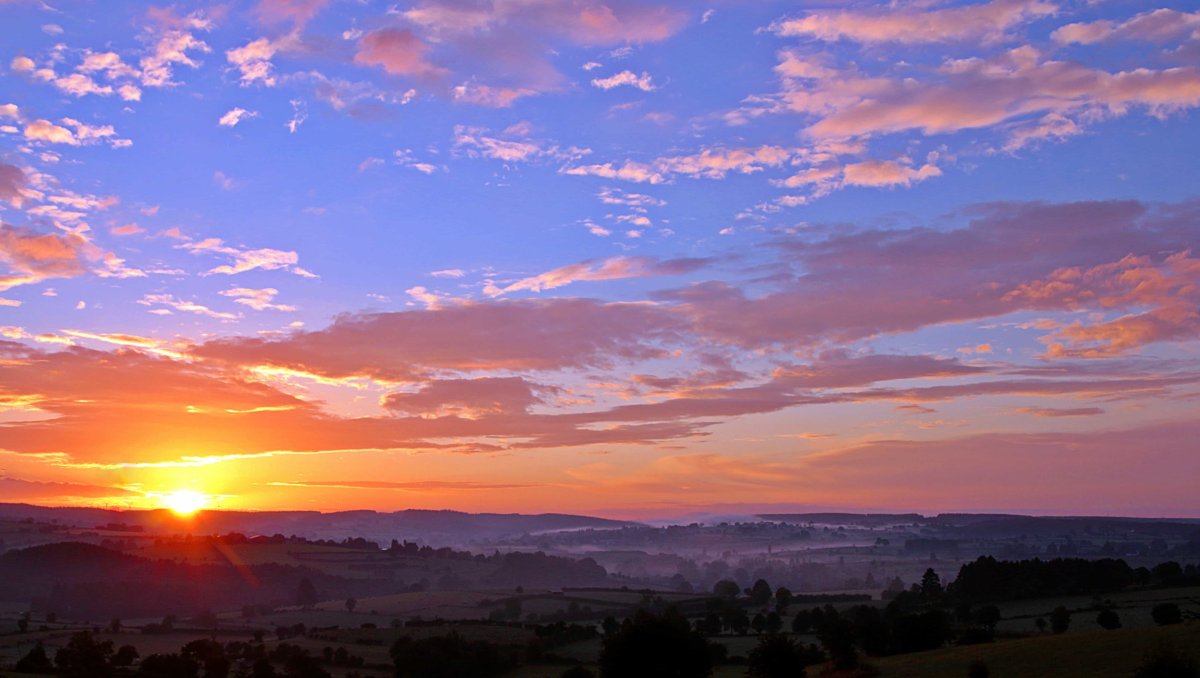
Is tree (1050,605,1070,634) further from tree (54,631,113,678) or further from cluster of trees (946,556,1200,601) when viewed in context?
tree (54,631,113,678)

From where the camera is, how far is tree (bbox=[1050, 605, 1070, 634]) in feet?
332

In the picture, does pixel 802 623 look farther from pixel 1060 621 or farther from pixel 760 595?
pixel 760 595

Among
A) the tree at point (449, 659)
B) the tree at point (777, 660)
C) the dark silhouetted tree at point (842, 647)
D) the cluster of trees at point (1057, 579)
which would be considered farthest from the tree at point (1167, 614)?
the tree at point (449, 659)

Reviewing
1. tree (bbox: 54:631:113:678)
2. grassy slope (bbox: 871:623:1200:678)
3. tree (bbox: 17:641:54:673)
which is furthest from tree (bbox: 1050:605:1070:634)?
tree (bbox: 17:641:54:673)

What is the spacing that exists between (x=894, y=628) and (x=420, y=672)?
160 ft

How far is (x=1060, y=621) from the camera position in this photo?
103m

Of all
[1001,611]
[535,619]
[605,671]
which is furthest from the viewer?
[535,619]

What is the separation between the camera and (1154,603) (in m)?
113

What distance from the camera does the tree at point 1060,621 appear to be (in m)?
101

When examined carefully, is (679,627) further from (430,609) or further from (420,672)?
(430,609)

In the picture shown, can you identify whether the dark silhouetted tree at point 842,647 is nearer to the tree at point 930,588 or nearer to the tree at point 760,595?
the tree at point 930,588

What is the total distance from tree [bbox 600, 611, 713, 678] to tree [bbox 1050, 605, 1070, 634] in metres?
45.4

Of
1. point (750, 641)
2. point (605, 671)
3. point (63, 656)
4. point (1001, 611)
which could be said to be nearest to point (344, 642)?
point (63, 656)

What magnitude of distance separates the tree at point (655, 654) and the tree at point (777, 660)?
4.97 m
